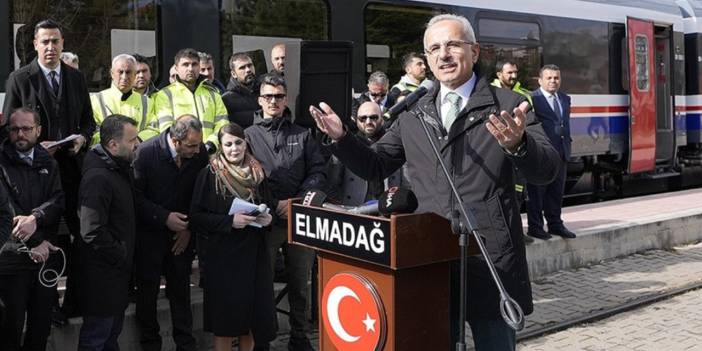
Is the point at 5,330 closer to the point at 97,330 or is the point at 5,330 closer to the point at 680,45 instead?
the point at 97,330

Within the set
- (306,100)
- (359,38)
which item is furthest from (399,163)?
(359,38)

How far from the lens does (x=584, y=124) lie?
10.4 m

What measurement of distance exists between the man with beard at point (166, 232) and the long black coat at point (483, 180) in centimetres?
225

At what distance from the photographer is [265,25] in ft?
23.2

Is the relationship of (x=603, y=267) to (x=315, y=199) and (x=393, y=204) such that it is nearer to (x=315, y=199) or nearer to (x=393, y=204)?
(x=315, y=199)

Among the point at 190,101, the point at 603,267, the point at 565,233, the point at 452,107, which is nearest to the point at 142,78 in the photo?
the point at 190,101

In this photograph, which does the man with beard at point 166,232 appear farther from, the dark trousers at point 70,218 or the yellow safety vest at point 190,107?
the yellow safety vest at point 190,107

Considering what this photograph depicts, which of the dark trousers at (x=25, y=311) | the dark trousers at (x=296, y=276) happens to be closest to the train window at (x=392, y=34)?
the dark trousers at (x=296, y=276)

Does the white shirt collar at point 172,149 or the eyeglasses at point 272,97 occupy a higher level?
the eyeglasses at point 272,97

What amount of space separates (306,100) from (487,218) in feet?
7.61

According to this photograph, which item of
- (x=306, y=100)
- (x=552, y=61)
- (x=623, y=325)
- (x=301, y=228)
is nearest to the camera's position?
(x=301, y=228)

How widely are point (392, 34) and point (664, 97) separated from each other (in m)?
6.17

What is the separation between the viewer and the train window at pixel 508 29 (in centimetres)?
904

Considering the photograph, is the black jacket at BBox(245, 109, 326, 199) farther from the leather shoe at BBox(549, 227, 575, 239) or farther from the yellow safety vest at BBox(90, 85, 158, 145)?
the leather shoe at BBox(549, 227, 575, 239)
